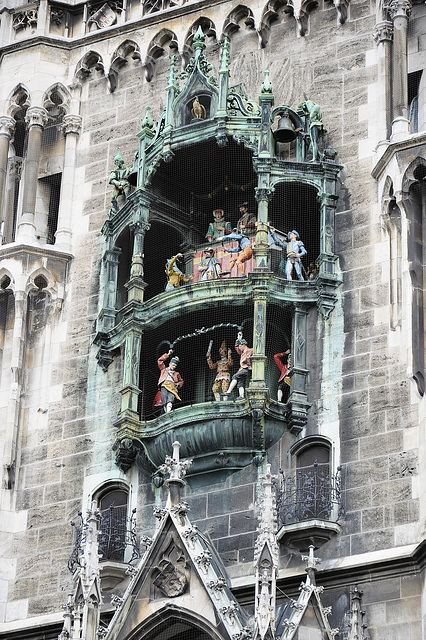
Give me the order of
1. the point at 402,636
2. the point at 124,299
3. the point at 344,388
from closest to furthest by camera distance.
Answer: the point at 402,636 → the point at 344,388 → the point at 124,299

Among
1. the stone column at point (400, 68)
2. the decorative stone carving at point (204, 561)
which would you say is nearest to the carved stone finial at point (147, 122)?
the stone column at point (400, 68)

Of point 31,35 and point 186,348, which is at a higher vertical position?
point 31,35

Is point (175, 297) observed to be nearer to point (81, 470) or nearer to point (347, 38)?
point (81, 470)

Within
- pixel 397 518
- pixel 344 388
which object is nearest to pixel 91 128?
pixel 344 388

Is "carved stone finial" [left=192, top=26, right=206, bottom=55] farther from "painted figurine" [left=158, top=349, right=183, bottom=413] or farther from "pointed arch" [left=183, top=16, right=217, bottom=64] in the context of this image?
"painted figurine" [left=158, top=349, right=183, bottom=413]

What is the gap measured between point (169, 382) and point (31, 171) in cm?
468

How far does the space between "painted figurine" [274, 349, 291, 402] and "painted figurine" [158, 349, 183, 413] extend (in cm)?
142

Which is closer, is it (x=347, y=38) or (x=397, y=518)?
(x=397, y=518)

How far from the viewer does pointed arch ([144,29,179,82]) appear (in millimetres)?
30125

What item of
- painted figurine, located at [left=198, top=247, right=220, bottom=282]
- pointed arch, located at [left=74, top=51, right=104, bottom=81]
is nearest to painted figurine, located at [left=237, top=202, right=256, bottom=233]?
painted figurine, located at [left=198, top=247, right=220, bottom=282]

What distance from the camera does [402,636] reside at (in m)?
23.4

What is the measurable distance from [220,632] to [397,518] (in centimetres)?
271

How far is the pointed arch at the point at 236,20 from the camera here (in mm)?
29594

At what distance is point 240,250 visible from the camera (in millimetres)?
27453
